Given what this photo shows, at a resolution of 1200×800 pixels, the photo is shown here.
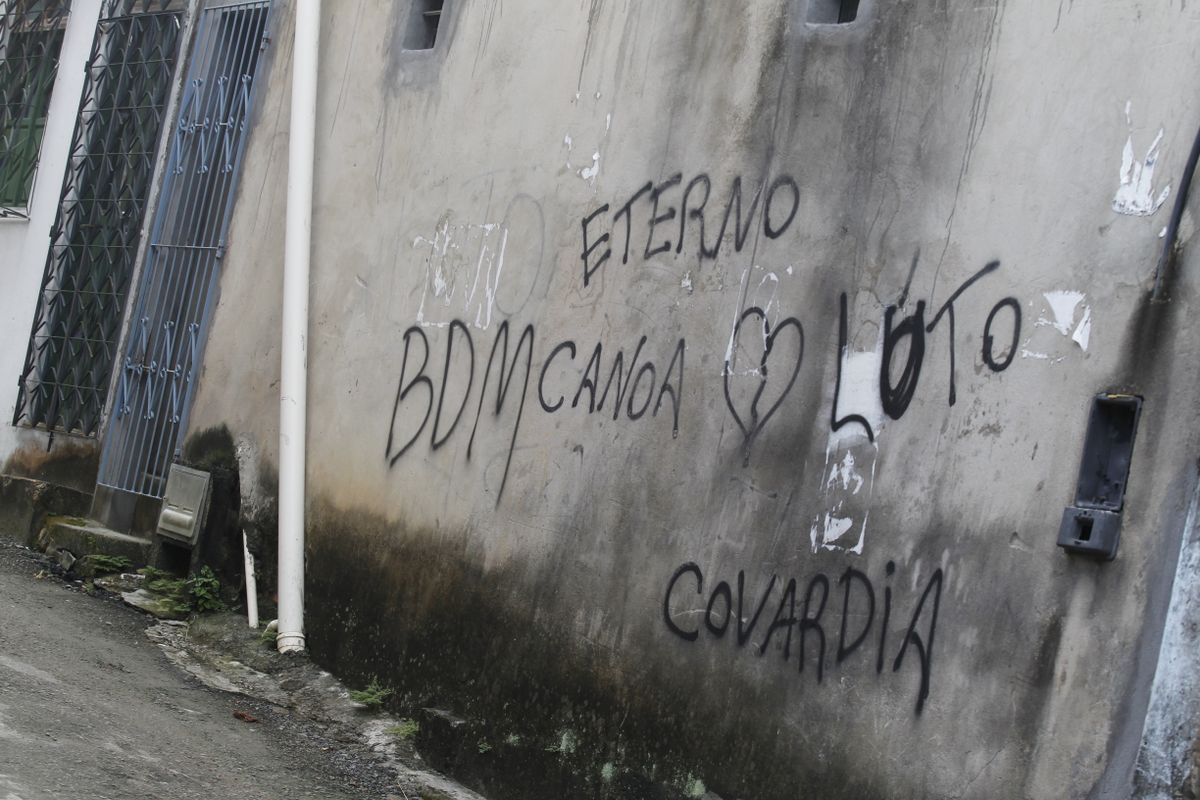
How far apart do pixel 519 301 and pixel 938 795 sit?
9.90ft

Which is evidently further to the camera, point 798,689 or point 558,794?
point 558,794

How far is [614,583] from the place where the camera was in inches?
218

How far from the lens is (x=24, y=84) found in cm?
1024

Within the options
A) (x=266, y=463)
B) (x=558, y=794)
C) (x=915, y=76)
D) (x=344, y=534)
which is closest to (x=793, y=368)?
(x=915, y=76)

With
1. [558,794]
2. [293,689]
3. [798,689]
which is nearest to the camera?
[798,689]

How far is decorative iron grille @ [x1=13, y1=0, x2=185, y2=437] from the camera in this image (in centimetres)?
911

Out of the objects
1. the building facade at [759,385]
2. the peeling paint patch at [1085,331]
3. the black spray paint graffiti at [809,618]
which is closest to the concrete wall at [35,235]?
the building facade at [759,385]

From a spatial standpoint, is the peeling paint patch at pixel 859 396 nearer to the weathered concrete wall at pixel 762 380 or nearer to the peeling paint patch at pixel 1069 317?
the weathered concrete wall at pixel 762 380

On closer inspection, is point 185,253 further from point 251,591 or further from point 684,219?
point 684,219

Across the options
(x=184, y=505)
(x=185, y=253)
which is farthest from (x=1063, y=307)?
(x=185, y=253)

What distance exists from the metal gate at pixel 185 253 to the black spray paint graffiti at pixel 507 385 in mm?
2032

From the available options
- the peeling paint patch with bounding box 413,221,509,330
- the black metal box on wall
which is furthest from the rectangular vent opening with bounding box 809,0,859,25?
the black metal box on wall

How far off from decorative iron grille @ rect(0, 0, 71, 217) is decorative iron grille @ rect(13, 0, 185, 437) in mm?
568

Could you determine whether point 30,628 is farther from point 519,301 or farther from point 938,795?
point 938,795
